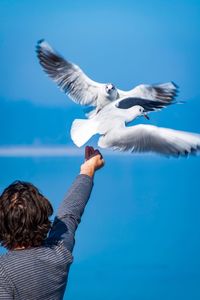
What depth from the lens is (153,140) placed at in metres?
1.91

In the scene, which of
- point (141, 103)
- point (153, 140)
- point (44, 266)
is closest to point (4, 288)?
point (44, 266)

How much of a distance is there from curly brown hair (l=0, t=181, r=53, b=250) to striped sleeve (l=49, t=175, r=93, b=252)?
28 mm

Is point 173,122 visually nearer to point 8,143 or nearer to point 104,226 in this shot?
point 104,226

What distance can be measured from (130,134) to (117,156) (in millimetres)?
143

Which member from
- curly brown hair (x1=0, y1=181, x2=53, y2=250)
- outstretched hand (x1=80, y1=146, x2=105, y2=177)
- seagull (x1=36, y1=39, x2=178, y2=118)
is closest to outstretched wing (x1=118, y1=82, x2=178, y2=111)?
seagull (x1=36, y1=39, x2=178, y2=118)

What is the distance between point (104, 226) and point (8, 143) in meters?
0.41

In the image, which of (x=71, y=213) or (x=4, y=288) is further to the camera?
(x=71, y=213)

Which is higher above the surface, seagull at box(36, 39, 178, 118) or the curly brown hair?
seagull at box(36, 39, 178, 118)

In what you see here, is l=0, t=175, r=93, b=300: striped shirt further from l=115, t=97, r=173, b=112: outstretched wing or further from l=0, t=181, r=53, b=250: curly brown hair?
l=115, t=97, r=173, b=112: outstretched wing

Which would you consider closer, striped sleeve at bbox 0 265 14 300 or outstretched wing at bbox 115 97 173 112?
striped sleeve at bbox 0 265 14 300

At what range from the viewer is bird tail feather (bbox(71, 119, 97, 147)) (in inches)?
79.9

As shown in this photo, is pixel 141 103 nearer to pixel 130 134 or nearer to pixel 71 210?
pixel 130 134

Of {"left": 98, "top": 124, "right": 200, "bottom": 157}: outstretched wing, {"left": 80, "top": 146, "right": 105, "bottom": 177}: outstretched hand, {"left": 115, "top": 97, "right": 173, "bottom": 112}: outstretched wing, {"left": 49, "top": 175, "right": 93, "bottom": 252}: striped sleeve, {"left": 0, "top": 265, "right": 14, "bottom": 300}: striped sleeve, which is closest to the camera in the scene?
{"left": 0, "top": 265, "right": 14, "bottom": 300}: striped sleeve

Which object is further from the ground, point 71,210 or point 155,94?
point 155,94
